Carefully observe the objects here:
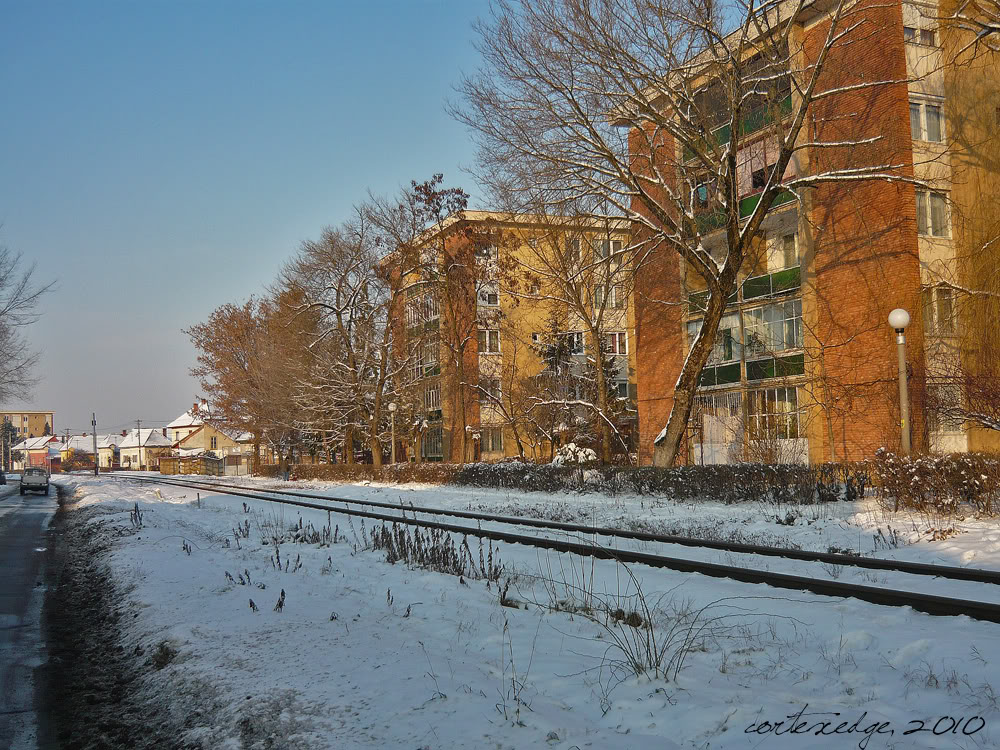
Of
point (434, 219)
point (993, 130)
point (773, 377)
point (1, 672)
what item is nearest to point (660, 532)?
point (1, 672)

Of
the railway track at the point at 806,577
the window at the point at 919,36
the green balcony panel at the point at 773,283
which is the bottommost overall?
the railway track at the point at 806,577

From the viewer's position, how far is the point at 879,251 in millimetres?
26641

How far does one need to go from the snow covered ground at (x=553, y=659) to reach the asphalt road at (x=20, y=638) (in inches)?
35.1

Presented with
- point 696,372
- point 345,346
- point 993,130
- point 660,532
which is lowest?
point 660,532

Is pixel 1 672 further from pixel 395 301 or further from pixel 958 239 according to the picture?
pixel 395 301

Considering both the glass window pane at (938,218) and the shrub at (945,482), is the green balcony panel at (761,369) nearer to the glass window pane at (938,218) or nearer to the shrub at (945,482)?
the glass window pane at (938,218)

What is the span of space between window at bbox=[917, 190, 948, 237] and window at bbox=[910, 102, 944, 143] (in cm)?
194

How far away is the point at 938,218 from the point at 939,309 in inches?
128

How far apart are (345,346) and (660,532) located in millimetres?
32429

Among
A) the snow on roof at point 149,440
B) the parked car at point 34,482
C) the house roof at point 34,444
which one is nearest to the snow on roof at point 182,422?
the snow on roof at point 149,440

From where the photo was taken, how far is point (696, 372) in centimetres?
2156

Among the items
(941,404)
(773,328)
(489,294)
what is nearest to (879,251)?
(773,328)

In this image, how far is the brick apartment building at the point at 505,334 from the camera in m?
29.0

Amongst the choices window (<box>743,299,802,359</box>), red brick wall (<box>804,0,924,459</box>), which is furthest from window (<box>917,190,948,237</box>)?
window (<box>743,299,802,359</box>)
